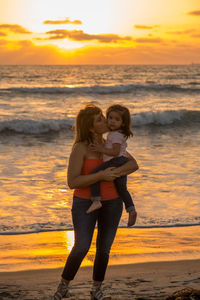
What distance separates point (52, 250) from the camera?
17.9 ft

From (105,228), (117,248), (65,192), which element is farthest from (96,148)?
(65,192)

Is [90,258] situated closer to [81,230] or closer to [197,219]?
[81,230]

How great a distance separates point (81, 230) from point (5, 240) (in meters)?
2.52

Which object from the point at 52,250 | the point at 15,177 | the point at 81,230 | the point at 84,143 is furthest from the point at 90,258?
the point at 15,177

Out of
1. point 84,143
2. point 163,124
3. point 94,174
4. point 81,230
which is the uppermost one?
point 84,143

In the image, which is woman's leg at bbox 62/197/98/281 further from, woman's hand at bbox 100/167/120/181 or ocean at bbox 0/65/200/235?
ocean at bbox 0/65/200/235

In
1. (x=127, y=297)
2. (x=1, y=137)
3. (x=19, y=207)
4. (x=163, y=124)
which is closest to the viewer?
(x=127, y=297)

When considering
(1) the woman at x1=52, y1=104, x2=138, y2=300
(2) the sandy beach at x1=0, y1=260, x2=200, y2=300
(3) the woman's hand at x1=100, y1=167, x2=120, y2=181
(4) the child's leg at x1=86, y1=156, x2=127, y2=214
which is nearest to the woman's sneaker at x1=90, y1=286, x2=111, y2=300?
(2) the sandy beach at x1=0, y1=260, x2=200, y2=300

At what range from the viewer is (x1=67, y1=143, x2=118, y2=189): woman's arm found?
11.8ft

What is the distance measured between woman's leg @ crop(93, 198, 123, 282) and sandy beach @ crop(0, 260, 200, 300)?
405 millimetres

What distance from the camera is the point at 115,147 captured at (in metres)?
3.67

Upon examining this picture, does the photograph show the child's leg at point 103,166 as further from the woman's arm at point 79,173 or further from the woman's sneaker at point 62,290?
the woman's sneaker at point 62,290

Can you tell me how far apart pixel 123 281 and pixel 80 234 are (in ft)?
3.57

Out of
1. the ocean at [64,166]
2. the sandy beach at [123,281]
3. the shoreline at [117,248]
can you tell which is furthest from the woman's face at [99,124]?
the ocean at [64,166]
